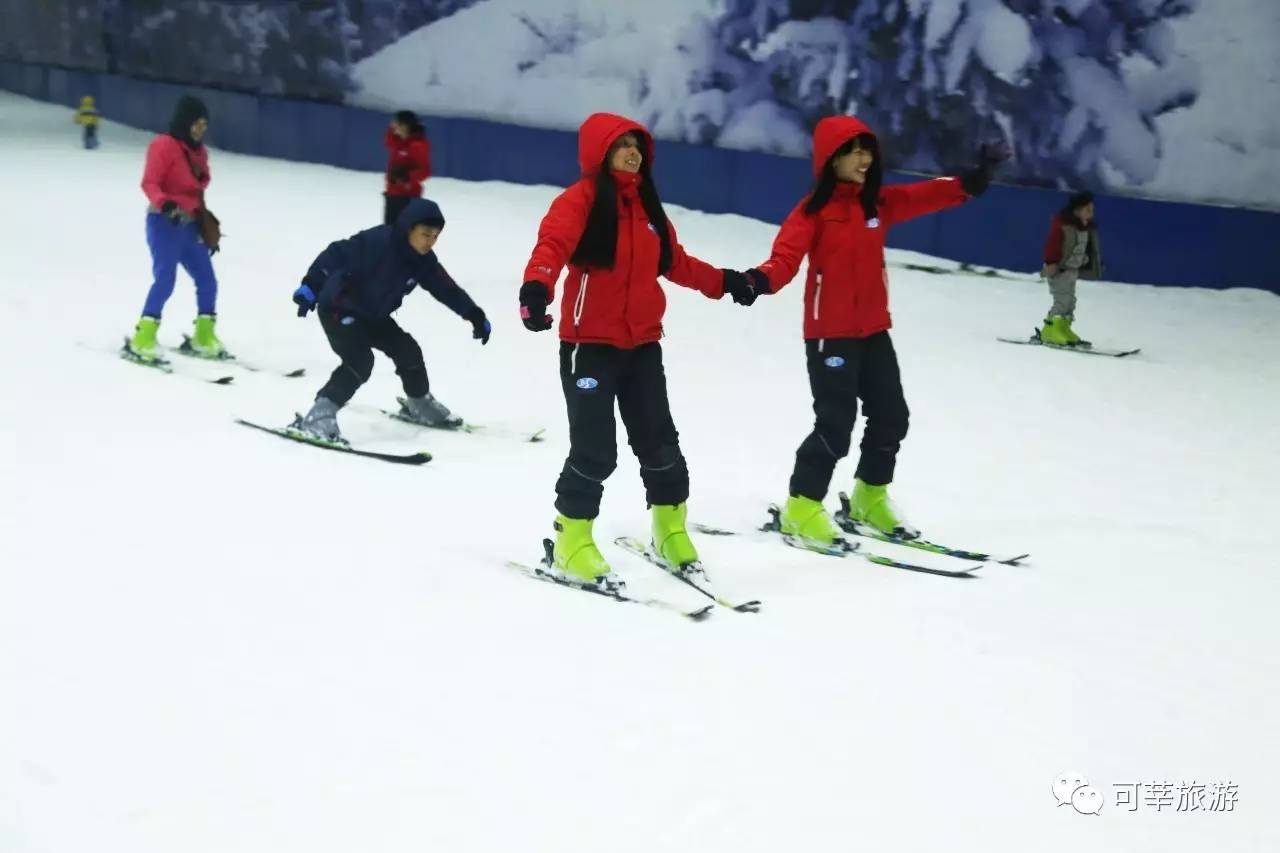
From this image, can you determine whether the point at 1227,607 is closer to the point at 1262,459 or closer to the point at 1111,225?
the point at 1262,459

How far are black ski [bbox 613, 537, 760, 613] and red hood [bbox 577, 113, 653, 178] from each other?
133 centimetres

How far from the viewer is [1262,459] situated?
798cm

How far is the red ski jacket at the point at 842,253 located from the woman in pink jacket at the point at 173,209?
4317 mm

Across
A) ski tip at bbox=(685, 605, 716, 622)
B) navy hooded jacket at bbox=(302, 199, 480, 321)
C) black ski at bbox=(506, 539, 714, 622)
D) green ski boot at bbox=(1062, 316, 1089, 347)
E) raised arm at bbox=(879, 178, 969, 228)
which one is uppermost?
raised arm at bbox=(879, 178, 969, 228)

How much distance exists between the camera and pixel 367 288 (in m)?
7.29

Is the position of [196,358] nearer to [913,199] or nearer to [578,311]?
[578,311]

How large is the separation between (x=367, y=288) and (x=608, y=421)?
8.24 feet

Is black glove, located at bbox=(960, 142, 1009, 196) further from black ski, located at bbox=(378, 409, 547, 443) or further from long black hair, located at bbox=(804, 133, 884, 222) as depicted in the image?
black ski, located at bbox=(378, 409, 547, 443)

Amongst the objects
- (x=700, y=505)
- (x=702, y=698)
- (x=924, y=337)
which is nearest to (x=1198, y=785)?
(x=702, y=698)

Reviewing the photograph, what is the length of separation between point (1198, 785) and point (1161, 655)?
1036mm

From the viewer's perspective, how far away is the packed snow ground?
11.2 feet

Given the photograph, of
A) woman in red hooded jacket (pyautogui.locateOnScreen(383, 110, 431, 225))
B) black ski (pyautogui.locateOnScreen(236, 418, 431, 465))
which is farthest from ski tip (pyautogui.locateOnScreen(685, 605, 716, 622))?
woman in red hooded jacket (pyautogui.locateOnScreen(383, 110, 431, 225))

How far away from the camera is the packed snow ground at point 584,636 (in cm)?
343

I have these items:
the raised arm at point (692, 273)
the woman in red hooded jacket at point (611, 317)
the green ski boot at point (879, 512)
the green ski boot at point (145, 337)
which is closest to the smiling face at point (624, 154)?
the woman in red hooded jacket at point (611, 317)
